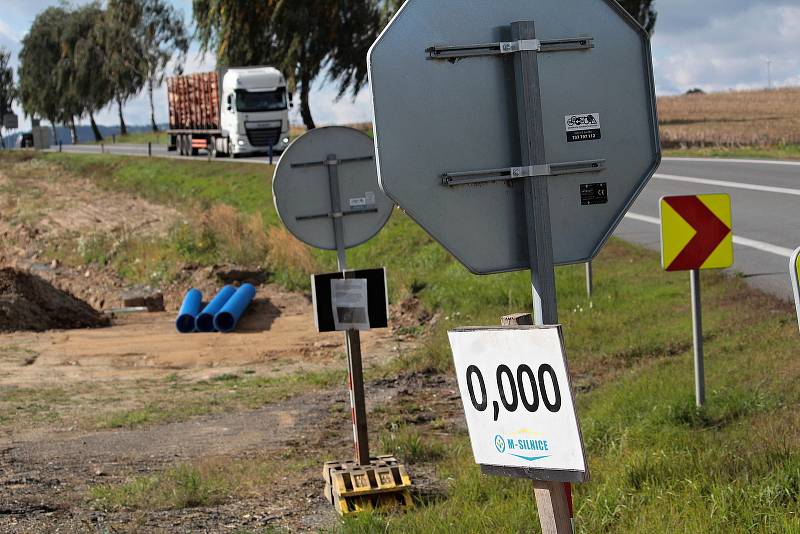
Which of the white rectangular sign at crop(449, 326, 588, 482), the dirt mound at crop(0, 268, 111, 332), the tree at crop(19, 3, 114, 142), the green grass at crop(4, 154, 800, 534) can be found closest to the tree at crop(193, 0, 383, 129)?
the dirt mound at crop(0, 268, 111, 332)

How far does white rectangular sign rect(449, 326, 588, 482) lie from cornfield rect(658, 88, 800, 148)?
3707 centimetres

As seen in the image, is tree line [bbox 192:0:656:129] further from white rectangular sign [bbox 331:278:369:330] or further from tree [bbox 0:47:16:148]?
tree [bbox 0:47:16:148]

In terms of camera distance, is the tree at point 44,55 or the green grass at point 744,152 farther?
the tree at point 44,55

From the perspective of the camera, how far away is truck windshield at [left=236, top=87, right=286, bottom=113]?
44.3 m

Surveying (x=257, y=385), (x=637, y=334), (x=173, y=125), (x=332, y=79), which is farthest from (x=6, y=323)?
(x=173, y=125)

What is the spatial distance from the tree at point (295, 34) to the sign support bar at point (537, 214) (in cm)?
4155

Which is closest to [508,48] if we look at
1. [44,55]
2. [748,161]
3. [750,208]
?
[750,208]

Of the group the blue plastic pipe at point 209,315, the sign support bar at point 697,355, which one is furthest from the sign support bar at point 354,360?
the blue plastic pipe at point 209,315

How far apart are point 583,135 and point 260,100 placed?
41.6m

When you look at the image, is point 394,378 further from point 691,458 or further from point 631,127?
point 631,127

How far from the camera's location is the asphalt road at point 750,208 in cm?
1542

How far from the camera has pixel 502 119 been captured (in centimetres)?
371

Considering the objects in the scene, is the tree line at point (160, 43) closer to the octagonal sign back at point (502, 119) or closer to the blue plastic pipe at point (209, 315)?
the blue plastic pipe at point (209, 315)

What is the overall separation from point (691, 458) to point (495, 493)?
1.21m
